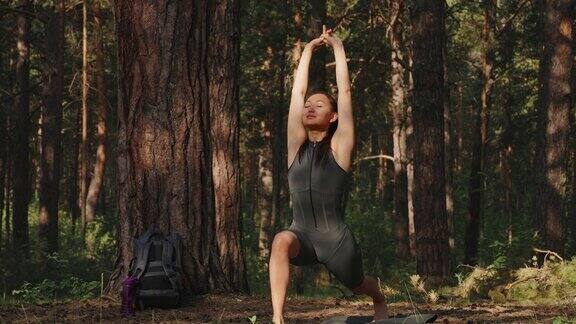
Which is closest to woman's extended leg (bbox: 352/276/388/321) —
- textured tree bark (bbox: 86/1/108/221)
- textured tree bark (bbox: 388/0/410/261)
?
textured tree bark (bbox: 388/0/410/261)

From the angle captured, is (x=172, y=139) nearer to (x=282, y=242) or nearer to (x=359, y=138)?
(x=282, y=242)

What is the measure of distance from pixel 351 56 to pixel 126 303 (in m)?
20.8

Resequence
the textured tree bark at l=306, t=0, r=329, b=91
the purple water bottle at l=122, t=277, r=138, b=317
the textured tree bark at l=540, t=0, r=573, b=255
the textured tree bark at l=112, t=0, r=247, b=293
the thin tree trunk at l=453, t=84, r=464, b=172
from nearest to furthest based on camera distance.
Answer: the purple water bottle at l=122, t=277, r=138, b=317
the textured tree bark at l=112, t=0, r=247, b=293
the textured tree bark at l=540, t=0, r=573, b=255
the textured tree bark at l=306, t=0, r=329, b=91
the thin tree trunk at l=453, t=84, r=464, b=172

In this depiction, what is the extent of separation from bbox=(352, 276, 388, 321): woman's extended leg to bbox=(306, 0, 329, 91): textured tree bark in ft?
40.1

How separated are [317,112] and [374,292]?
1435 millimetres

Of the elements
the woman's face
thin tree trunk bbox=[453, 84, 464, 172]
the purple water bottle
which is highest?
thin tree trunk bbox=[453, 84, 464, 172]

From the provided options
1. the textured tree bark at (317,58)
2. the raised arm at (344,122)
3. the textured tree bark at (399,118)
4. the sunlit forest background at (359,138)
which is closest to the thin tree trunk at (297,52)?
the sunlit forest background at (359,138)

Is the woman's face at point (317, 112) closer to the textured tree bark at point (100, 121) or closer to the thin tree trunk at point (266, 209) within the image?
the thin tree trunk at point (266, 209)

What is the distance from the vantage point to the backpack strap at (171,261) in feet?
25.4

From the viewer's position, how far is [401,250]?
1148 inches

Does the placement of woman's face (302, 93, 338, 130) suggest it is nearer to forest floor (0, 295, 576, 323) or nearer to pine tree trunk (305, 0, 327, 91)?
forest floor (0, 295, 576, 323)

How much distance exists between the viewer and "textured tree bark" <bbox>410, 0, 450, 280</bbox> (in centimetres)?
1305

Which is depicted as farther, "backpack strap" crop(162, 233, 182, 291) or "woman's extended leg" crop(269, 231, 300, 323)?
"backpack strap" crop(162, 233, 182, 291)

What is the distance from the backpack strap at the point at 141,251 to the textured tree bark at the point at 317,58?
10.9 meters
